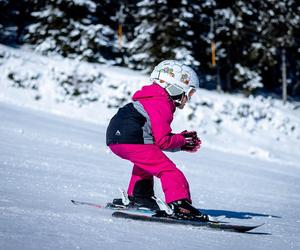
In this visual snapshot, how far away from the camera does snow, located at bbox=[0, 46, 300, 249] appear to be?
3373mm

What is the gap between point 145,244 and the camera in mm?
3146

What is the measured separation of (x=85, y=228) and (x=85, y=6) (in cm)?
2112

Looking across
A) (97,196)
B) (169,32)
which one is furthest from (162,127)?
(169,32)

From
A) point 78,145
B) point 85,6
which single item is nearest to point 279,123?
point 85,6

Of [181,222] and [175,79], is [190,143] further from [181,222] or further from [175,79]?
[181,222]

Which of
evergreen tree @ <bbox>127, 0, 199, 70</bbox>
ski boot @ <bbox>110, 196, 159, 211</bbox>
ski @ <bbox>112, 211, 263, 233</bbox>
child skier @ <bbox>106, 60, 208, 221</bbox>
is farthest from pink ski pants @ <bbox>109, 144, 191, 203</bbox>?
evergreen tree @ <bbox>127, 0, 199, 70</bbox>

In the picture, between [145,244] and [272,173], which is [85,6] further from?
[145,244]

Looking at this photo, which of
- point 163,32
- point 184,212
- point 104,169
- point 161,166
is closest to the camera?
point 184,212

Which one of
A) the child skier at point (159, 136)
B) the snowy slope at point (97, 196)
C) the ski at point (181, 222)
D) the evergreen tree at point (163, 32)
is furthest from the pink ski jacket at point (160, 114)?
the evergreen tree at point (163, 32)

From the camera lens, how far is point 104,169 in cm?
756

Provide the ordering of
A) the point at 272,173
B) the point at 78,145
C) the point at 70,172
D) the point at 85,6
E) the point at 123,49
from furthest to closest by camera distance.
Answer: the point at 123,49 → the point at 85,6 → the point at 272,173 → the point at 78,145 → the point at 70,172

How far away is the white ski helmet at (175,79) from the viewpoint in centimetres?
470

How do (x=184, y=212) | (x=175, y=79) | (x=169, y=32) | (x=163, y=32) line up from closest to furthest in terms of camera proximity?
(x=184, y=212)
(x=175, y=79)
(x=169, y=32)
(x=163, y=32)

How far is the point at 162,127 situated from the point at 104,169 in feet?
11.5
